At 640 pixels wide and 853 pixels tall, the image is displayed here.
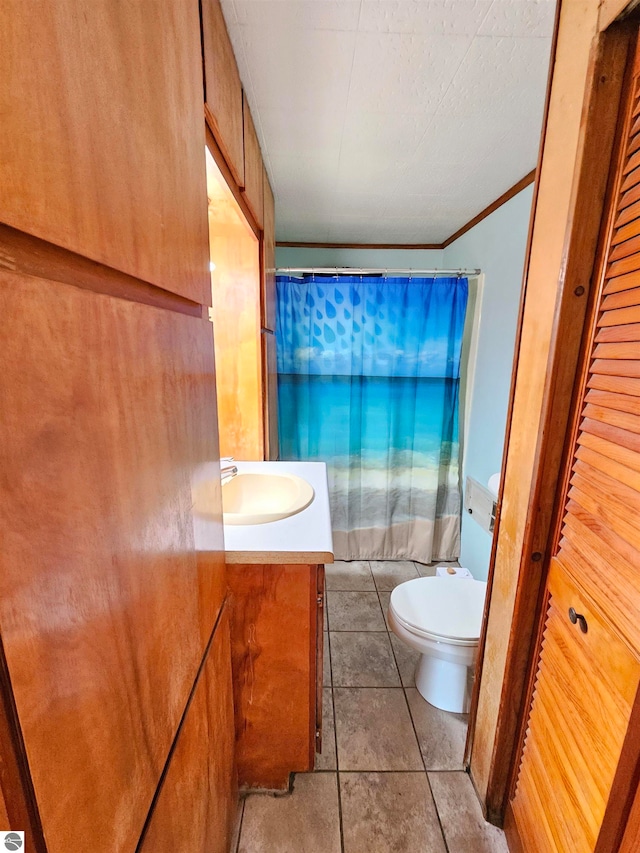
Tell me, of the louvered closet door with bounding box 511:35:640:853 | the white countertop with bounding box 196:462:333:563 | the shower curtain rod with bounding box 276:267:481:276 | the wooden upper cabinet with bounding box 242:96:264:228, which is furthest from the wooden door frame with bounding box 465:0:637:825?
the shower curtain rod with bounding box 276:267:481:276

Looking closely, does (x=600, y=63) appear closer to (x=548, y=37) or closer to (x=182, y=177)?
(x=548, y=37)

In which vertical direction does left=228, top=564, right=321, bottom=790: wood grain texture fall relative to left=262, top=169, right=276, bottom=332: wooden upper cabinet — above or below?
below

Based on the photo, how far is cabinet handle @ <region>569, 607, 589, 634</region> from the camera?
80 centimetres

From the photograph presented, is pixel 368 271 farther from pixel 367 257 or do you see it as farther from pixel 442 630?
pixel 442 630

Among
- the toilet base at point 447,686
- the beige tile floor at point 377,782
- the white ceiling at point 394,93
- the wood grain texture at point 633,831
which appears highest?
the white ceiling at point 394,93

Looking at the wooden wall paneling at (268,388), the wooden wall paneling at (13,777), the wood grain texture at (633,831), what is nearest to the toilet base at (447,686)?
the wood grain texture at (633,831)

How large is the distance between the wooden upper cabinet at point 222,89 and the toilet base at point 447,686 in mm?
1946

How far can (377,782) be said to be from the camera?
4.25ft

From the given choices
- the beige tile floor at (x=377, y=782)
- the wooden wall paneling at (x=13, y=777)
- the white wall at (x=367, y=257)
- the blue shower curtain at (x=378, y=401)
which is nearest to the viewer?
the wooden wall paneling at (x=13, y=777)

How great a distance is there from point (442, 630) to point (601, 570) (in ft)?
2.88

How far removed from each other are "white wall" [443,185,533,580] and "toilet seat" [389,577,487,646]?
0.57m

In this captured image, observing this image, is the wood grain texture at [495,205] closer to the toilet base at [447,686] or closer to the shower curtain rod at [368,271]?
the shower curtain rod at [368,271]

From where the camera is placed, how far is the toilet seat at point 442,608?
1445 mm

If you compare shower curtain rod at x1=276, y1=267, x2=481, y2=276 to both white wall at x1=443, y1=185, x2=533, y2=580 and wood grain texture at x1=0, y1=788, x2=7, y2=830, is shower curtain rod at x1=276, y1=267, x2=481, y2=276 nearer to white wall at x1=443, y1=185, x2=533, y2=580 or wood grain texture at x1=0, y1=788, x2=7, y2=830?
white wall at x1=443, y1=185, x2=533, y2=580
